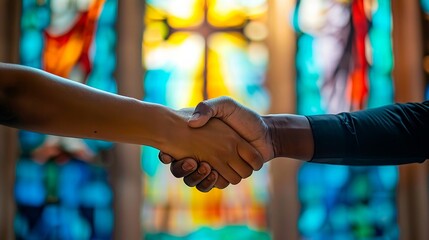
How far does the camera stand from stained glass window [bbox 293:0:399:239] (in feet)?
7.50

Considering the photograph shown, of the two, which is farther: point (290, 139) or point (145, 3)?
point (145, 3)

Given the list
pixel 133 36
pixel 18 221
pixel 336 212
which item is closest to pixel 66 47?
pixel 133 36

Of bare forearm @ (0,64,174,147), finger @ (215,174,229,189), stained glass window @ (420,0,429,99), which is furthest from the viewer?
stained glass window @ (420,0,429,99)

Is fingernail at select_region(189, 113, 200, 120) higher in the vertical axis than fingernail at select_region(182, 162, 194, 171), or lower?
higher

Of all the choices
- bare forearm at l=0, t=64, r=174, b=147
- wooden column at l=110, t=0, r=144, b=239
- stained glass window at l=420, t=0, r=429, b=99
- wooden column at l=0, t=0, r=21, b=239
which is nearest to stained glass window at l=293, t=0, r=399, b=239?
stained glass window at l=420, t=0, r=429, b=99

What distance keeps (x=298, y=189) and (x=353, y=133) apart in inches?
36.0

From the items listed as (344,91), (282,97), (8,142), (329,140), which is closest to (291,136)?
(329,140)

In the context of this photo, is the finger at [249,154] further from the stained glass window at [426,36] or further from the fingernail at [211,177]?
the stained glass window at [426,36]

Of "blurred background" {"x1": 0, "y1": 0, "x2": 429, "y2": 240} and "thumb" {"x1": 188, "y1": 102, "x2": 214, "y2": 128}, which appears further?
"blurred background" {"x1": 0, "y1": 0, "x2": 429, "y2": 240}

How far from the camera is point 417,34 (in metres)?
2.36

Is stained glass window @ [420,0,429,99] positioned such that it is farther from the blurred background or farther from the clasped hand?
the clasped hand

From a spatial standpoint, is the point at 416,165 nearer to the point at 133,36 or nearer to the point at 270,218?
the point at 270,218

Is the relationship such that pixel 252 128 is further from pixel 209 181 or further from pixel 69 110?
pixel 69 110

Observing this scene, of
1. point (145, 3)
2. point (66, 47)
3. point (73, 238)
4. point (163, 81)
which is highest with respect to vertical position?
point (145, 3)
